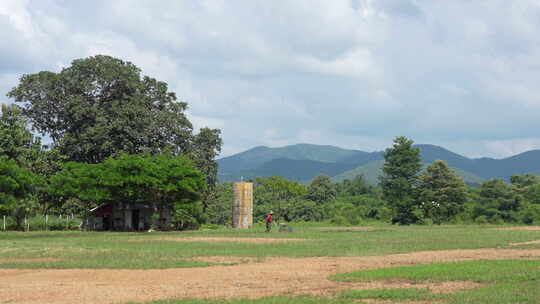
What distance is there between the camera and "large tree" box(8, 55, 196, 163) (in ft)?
197

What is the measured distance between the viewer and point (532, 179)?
308ft

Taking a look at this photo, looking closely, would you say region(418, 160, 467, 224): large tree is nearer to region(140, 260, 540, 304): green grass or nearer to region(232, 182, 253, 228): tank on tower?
region(232, 182, 253, 228): tank on tower

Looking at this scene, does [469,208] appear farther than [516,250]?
Yes

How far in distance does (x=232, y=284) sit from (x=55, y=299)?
13.9ft

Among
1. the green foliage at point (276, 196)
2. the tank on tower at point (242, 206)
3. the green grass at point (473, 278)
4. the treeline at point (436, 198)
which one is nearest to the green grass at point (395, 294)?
the green grass at point (473, 278)

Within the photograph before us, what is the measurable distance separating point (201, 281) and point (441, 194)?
6218 cm

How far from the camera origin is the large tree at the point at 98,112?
60.0m

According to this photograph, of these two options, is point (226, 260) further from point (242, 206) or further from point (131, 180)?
point (242, 206)

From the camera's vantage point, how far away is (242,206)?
59.4 meters

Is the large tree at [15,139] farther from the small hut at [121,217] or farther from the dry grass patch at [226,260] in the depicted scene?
the dry grass patch at [226,260]

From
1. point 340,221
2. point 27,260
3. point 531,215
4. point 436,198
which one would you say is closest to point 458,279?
point 27,260

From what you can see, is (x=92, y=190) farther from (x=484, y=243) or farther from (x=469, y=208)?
(x=469, y=208)

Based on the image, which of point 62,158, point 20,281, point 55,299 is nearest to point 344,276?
point 55,299

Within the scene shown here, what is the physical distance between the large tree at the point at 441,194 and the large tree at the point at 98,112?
94.4 ft
